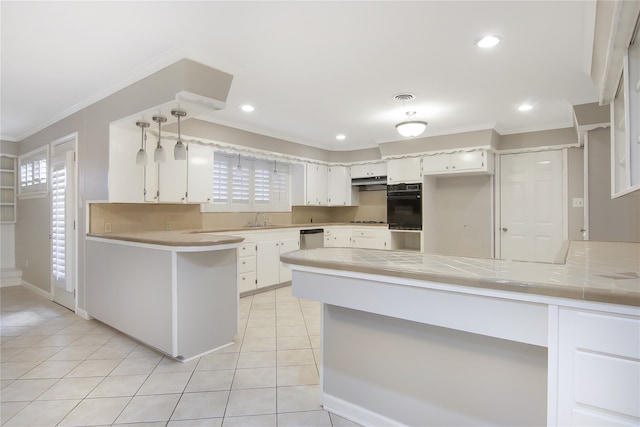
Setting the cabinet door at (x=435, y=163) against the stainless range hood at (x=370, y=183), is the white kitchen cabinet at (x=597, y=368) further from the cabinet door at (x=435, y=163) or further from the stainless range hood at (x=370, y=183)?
the stainless range hood at (x=370, y=183)

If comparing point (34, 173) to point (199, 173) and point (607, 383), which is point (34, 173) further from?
point (607, 383)

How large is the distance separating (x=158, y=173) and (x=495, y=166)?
4.91 metres

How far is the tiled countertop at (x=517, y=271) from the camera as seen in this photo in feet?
3.57

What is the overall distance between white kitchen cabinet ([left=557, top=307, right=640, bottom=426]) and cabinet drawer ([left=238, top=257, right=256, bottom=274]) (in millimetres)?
3806

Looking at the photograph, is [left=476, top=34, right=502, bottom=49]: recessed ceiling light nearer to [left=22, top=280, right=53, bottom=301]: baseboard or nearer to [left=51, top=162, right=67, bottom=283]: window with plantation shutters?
[left=51, top=162, right=67, bottom=283]: window with plantation shutters

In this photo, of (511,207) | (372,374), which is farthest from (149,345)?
(511,207)

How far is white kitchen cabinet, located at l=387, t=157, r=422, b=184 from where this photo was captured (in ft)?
17.5

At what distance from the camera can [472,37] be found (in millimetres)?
2320

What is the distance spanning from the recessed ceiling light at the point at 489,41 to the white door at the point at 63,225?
171 inches

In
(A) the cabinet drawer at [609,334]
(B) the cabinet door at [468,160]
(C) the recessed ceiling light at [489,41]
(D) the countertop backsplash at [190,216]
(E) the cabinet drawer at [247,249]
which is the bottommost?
(E) the cabinet drawer at [247,249]

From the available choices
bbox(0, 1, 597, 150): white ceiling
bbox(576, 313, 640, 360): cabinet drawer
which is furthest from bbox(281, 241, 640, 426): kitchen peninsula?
bbox(0, 1, 597, 150): white ceiling

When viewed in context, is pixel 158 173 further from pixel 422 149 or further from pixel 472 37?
pixel 422 149

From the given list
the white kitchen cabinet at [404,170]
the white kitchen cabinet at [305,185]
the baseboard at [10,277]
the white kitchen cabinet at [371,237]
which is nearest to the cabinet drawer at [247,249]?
the white kitchen cabinet at [305,185]

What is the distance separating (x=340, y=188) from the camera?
6398 millimetres
